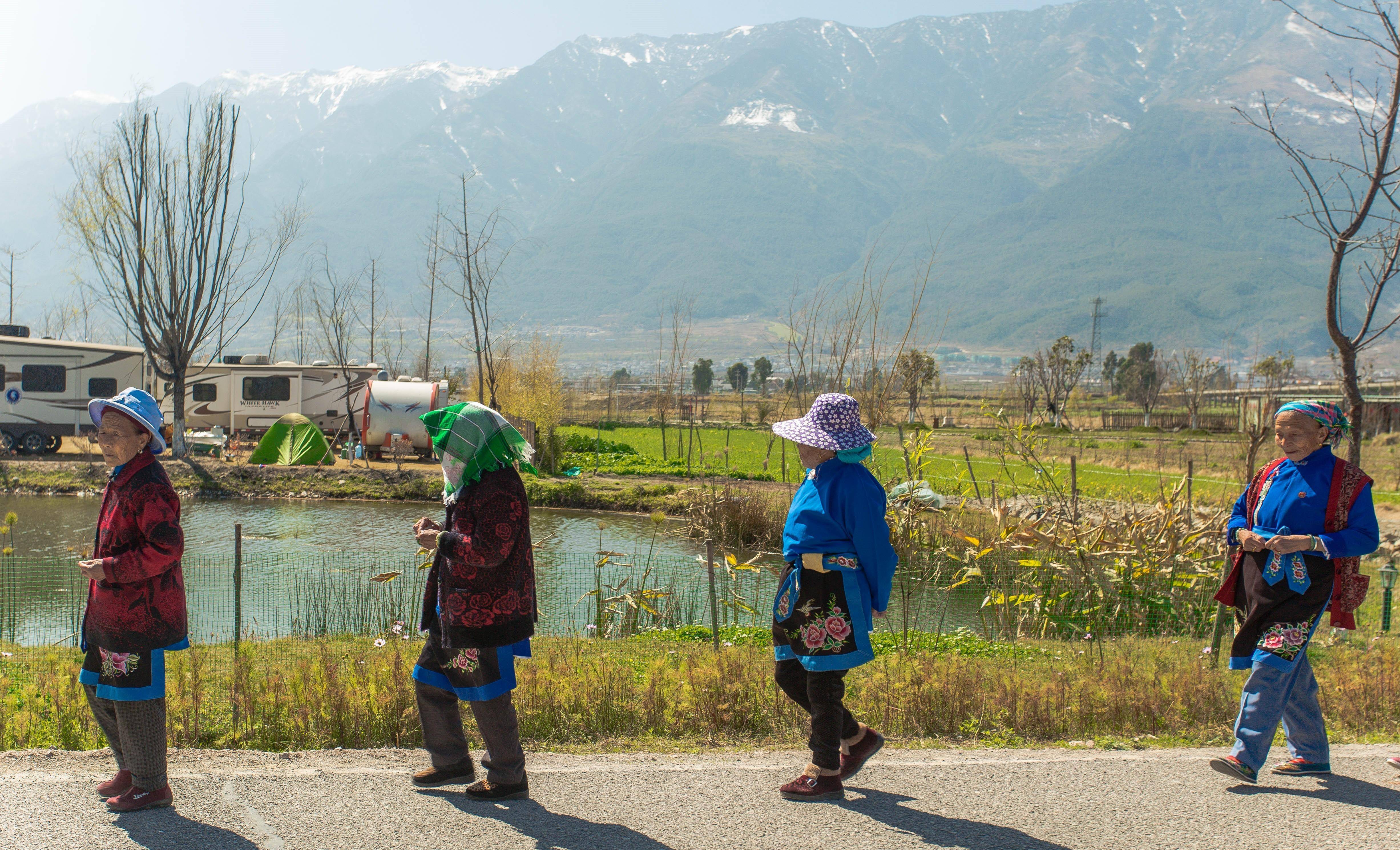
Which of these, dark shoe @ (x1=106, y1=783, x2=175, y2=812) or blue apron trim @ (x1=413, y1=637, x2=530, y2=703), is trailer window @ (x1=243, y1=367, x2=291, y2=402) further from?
blue apron trim @ (x1=413, y1=637, x2=530, y2=703)

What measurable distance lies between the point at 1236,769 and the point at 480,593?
3.33 m

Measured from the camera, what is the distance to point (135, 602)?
3859mm

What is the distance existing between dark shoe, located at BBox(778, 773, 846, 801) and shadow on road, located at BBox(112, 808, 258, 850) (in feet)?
6.73

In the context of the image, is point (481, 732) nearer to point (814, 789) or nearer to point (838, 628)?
point (814, 789)

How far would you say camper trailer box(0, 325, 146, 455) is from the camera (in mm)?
26000

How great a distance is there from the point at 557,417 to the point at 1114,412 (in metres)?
42.9

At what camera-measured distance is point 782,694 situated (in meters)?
5.32

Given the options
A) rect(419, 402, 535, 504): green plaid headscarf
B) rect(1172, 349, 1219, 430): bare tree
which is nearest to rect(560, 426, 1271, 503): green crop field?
rect(419, 402, 535, 504): green plaid headscarf

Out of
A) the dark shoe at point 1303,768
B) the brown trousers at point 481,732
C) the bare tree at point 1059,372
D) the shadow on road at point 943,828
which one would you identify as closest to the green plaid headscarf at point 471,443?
the brown trousers at point 481,732

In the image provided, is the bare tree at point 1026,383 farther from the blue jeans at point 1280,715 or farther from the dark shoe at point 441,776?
the dark shoe at point 441,776

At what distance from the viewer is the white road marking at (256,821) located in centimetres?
356

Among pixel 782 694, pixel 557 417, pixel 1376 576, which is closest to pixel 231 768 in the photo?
pixel 782 694

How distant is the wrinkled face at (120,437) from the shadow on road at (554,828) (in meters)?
1.82

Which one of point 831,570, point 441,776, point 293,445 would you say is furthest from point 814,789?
point 293,445
